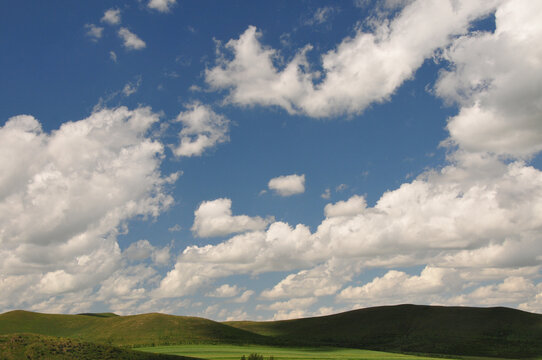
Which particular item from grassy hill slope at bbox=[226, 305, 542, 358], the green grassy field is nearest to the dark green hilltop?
grassy hill slope at bbox=[226, 305, 542, 358]

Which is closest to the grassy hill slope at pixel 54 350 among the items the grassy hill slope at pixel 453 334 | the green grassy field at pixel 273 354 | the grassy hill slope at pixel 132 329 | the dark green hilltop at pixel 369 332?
the green grassy field at pixel 273 354

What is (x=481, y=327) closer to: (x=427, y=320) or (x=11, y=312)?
(x=427, y=320)

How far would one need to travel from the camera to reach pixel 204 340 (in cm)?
13325

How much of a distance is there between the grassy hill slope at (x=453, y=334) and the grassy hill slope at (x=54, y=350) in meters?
91.8

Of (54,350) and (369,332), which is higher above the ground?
Result: (54,350)

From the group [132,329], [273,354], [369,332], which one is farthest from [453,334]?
[132,329]

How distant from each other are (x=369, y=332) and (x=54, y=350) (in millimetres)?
157766

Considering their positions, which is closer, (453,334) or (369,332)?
(453,334)

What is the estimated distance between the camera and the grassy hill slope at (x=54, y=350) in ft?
160

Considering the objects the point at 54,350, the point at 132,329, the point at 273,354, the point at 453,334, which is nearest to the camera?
the point at 54,350

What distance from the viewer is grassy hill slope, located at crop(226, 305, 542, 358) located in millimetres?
143625

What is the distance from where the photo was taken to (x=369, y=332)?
188000mm

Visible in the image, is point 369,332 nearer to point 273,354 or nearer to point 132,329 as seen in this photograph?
point 132,329

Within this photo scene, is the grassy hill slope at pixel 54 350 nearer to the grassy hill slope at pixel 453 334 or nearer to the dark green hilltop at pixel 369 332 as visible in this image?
the dark green hilltop at pixel 369 332
